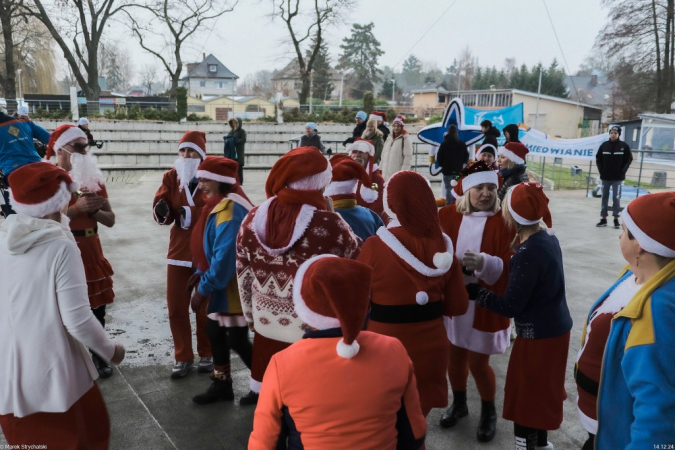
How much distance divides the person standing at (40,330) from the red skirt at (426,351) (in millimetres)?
1307

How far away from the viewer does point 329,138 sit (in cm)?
2233

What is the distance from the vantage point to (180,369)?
400 centimetres

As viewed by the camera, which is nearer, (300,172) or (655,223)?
(655,223)

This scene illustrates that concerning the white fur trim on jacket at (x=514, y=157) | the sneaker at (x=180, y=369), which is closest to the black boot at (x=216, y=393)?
the sneaker at (x=180, y=369)

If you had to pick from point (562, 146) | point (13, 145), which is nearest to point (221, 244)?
point (13, 145)

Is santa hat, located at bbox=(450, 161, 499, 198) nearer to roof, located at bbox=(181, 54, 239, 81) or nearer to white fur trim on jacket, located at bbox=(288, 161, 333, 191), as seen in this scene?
white fur trim on jacket, located at bbox=(288, 161, 333, 191)

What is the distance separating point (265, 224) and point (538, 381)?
1.60 metres

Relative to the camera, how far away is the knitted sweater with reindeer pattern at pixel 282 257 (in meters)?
2.63

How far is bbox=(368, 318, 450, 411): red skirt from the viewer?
254 centimetres

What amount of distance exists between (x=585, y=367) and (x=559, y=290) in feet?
2.35

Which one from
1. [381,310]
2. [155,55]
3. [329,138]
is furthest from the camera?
[155,55]

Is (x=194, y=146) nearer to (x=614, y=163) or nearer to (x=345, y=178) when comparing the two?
(x=345, y=178)

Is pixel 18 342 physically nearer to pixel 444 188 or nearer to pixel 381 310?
pixel 381 310

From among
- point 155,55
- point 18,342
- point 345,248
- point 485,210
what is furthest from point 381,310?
point 155,55
